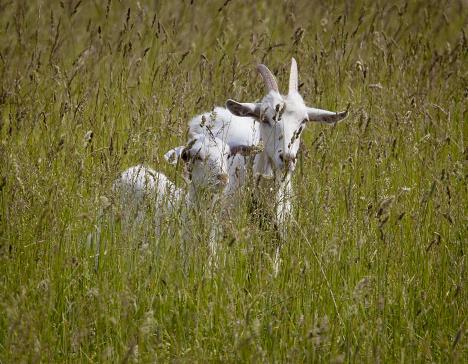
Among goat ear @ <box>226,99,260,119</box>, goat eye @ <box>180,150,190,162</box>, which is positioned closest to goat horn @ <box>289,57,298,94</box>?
goat ear @ <box>226,99,260,119</box>

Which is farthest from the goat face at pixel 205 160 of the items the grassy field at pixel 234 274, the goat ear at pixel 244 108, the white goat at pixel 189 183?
the goat ear at pixel 244 108

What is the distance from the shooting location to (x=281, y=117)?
186 inches

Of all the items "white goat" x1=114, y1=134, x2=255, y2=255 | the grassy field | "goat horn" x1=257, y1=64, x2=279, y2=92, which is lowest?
the grassy field

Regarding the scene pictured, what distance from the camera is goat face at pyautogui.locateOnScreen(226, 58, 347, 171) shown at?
4531mm

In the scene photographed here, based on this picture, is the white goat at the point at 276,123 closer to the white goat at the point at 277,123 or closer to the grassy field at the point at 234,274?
the white goat at the point at 277,123

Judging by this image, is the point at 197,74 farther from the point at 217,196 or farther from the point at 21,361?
the point at 21,361

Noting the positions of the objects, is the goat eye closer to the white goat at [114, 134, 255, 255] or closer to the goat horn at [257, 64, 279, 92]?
the white goat at [114, 134, 255, 255]

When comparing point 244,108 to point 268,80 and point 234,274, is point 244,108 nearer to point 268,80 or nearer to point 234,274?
point 268,80

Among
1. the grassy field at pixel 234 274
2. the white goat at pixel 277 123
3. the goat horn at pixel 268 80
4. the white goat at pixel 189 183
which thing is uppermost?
the goat horn at pixel 268 80

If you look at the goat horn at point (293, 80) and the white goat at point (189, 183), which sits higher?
the goat horn at point (293, 80)

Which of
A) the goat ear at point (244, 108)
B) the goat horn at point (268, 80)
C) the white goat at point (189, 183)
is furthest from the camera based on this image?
the goat horn at point (268, 80)

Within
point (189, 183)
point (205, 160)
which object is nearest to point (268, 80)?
point (205, 160)

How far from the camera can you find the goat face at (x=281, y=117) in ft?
14.9

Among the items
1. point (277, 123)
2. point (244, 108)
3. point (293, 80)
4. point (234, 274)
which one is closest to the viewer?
point (234, 274)
